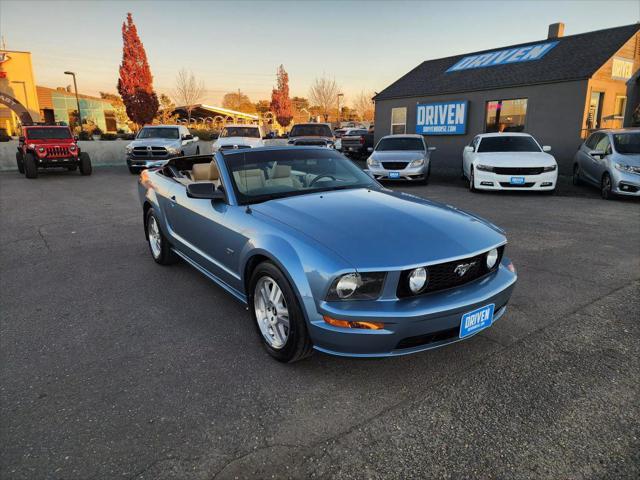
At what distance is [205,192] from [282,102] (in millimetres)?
57923

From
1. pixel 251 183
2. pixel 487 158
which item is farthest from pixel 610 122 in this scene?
pixel 251 183

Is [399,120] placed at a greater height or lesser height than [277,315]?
greater

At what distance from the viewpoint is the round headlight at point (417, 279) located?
8.51ft

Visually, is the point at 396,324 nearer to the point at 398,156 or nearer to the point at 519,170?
the point at 519,170

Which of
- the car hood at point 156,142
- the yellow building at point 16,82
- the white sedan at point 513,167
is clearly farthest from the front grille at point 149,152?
the yellow building at point 16,82

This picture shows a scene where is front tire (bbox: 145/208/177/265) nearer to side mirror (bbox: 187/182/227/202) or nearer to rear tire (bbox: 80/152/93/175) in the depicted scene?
side mirror (bbox: 187/182/227/202)

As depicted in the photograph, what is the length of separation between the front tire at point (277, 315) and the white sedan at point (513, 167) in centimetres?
900

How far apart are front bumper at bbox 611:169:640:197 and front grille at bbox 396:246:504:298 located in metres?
8.74

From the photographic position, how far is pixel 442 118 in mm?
20203

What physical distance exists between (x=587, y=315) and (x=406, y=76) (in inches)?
869

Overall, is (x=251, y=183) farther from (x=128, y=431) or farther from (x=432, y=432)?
(x=432, y=432)

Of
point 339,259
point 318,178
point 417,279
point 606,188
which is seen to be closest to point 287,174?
point 318,178

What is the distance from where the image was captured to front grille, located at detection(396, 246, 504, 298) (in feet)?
8.53

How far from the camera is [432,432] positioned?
237cm
